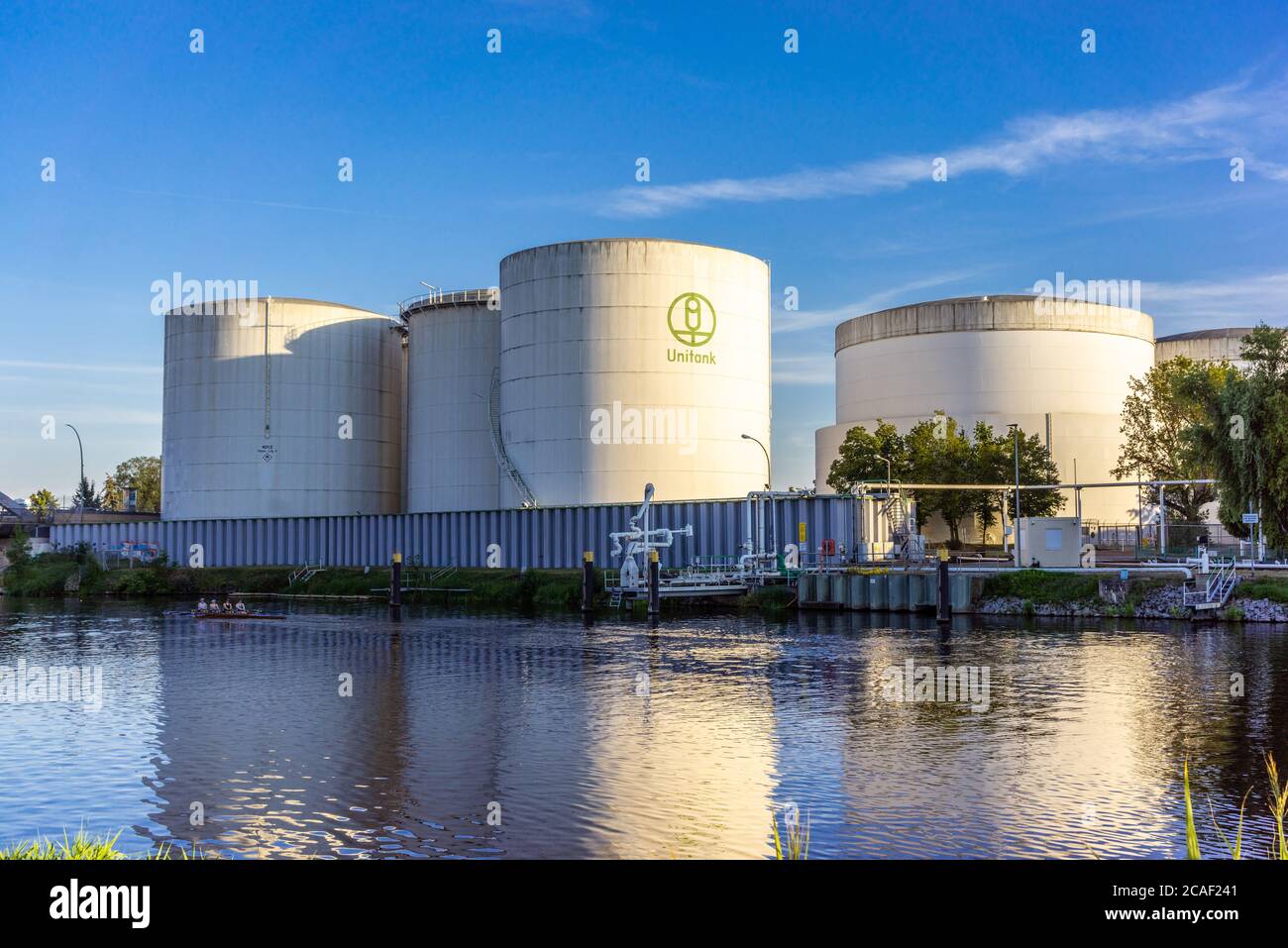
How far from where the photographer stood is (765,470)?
3135 inches

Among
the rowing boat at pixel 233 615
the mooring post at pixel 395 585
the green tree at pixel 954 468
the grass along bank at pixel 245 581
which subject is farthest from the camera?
the green tree at pixel 954 468

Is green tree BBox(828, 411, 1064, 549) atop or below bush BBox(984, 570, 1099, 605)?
atop

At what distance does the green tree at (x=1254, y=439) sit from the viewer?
53.1m

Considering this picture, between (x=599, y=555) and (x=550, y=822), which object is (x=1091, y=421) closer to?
(x=599, y=555)

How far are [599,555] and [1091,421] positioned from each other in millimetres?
49940

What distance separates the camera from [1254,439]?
5384 cm

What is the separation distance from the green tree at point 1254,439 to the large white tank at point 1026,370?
4121 centimetres

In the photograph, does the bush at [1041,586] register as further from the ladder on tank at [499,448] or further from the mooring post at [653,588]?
the ladder on tank at [499,448]

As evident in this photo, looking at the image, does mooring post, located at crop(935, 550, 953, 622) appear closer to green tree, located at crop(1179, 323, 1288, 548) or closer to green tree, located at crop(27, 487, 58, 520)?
green tree, located at crop(1179, 323, 1288, 548)


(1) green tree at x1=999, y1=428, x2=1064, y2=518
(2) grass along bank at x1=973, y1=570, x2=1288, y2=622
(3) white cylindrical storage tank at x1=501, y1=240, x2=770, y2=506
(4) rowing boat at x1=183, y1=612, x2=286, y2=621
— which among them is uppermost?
(3) white cylindrical storage tank at x1=501, y1=240, x2=770, y2=506

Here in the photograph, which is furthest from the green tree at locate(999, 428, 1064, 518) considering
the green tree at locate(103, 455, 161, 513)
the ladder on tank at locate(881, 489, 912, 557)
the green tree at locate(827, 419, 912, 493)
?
the green tree at locate(103, 455, 161, 513)

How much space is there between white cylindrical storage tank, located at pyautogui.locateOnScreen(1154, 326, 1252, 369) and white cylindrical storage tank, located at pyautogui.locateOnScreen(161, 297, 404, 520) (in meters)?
75.2

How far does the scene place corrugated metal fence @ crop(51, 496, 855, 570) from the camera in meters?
63.4

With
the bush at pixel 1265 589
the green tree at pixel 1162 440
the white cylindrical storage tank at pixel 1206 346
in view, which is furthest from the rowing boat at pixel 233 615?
the white cylindrical storage tank at pixel 1206 346
